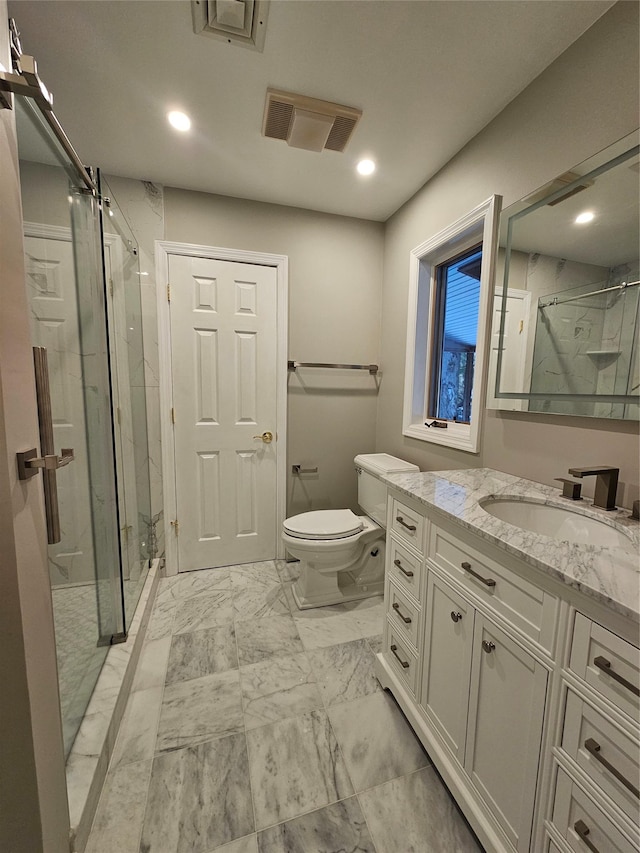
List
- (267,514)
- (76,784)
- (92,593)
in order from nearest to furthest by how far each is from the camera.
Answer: (76,784) < (92,593) < (267,514)

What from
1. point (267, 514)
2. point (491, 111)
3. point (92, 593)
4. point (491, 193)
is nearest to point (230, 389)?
point (267, 514)

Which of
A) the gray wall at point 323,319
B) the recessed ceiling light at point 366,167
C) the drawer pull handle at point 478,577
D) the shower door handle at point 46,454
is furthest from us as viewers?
the gray wall at point 323,319

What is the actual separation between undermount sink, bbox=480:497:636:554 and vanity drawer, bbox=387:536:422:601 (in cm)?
33

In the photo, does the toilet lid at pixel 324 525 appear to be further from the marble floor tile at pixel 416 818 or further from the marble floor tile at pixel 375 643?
the marble floor tile at pixel 416 818

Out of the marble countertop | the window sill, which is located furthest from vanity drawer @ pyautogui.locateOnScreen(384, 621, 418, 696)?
the window sill

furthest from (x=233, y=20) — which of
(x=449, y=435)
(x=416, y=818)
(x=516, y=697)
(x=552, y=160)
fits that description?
(x=416, y=818)

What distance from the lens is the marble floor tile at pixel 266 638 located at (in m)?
1.62

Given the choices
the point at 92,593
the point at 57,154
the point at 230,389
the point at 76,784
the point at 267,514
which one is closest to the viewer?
the point at 76,784

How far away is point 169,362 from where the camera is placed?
2.13 meters

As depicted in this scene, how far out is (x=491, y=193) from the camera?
1.48 m

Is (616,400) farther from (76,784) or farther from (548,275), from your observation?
(76,784)

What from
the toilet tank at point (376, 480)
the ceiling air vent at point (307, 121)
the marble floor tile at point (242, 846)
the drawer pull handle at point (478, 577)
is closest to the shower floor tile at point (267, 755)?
the marble floor tile at point (242, 846)

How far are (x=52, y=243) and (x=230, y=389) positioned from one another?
120cm

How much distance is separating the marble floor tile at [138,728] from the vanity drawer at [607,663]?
139 centimetres
